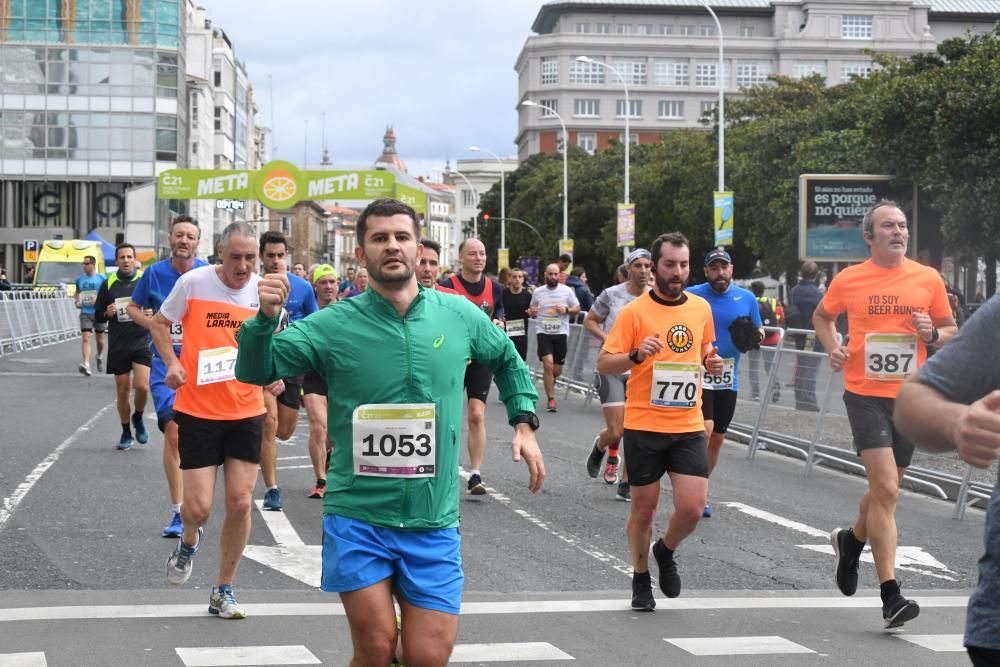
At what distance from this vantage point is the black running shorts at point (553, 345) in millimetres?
21031

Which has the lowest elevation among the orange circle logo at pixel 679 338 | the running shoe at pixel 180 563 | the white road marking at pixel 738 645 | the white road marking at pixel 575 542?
the white road marking at pixel 575 542

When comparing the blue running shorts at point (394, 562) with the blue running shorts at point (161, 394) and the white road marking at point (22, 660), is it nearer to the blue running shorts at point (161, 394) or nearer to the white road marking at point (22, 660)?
the white road marking at point (22, 660)

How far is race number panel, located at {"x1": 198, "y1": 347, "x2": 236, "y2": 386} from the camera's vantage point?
7.42 metres

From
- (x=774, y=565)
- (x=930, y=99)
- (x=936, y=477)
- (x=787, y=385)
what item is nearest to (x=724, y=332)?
(x=774, y=565)

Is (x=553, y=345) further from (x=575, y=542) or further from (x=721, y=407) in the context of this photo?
(x=575, y=542)

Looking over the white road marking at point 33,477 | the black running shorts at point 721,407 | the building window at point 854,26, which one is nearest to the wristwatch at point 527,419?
the black running shorts at point 721,407

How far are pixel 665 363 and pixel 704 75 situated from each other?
12259cm

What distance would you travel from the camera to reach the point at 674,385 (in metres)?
7.82

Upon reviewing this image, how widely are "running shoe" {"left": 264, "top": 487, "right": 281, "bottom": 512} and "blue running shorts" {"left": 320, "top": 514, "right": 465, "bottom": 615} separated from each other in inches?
248

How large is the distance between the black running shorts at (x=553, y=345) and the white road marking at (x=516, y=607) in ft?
42.1

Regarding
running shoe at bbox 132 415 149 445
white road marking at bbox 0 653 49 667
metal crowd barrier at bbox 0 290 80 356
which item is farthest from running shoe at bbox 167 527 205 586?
metal crowd barrier at bbox 0 290 80 356

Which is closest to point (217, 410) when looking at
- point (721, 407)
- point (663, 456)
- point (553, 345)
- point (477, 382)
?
point (663, 456)

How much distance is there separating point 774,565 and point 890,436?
1.90 metres

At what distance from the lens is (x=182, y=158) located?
3177 inches
